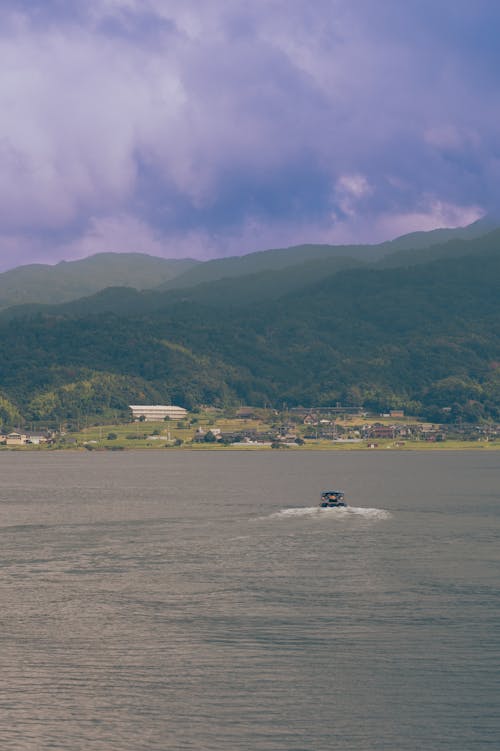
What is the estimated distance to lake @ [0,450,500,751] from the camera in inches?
2186

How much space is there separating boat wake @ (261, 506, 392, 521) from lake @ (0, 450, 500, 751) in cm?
2178

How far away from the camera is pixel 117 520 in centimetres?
15988

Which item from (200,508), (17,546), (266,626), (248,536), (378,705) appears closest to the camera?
(378,705)

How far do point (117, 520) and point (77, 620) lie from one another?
78396 mm

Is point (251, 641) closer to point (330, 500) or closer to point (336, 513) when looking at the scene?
point (336, 513)

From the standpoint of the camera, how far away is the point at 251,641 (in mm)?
74125

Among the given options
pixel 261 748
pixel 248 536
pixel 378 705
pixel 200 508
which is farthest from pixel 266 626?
pixel 200 508

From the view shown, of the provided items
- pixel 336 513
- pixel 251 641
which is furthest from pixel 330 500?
pixel 251 641

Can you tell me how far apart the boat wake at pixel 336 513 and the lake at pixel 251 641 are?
21776 millimetres

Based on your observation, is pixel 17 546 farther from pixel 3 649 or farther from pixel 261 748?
pixel 261 748

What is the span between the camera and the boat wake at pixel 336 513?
16075 centimetres

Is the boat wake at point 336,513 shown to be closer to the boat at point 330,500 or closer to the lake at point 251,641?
the boat at point 330,500

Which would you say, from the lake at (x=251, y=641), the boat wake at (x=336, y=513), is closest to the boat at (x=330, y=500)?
the boat wake at (x=336, y=513)

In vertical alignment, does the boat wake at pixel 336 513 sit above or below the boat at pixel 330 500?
below
